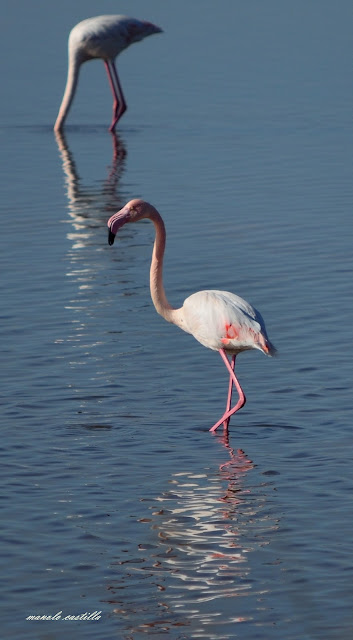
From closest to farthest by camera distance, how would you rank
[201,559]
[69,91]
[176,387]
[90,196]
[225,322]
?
[201,559], [225,322], [176,387], [90,196], [69,91]

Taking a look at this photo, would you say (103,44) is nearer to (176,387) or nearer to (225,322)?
(176,387)

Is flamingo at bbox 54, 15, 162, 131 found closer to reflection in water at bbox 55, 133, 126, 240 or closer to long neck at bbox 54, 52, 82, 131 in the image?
long neck at bbox 54, 52, 82, 131

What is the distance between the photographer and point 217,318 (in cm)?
898

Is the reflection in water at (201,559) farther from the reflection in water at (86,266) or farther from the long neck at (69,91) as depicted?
the long neck at (69,91)

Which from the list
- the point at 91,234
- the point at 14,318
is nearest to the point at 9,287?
the point at 14,318

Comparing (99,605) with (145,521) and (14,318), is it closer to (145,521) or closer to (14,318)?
(145,521)

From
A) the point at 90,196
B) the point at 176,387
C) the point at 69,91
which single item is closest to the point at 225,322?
the point at 176,387

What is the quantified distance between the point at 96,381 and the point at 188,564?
10.1 ft

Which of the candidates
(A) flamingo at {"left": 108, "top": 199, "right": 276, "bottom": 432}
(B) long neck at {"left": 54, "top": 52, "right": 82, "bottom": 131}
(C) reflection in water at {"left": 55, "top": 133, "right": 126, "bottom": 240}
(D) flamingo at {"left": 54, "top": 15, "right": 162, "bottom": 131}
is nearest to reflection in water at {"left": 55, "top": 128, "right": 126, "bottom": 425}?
(C) reflection in water at {"left": 55, "top": 133, "right": 126, "bottom": 240}

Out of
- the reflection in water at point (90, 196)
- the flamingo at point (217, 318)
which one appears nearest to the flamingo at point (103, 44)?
the reflection in water at point (90, 196)

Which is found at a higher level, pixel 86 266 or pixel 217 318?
pixel 217 318

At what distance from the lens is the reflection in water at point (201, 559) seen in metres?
6.26

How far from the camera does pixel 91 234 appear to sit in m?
14.4

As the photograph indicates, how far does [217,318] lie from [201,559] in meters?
2.43
